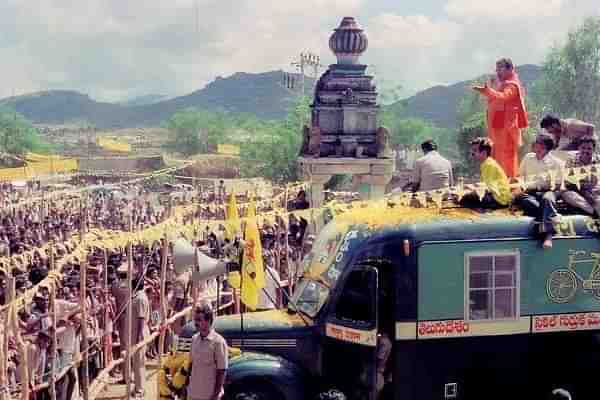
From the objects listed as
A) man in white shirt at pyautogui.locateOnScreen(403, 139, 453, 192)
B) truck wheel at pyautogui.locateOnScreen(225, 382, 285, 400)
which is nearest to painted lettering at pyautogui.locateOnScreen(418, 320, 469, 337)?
truck wheel at pyautogui.locateOnScreen(225, 382, 285, 400)

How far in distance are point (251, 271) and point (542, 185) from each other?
3.44m

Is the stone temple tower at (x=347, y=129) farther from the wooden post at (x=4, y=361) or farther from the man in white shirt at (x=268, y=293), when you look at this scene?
the wooden post at (x=4, y=361)

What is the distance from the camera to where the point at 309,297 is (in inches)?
372

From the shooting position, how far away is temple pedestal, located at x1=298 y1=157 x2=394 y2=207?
2541 centimetres

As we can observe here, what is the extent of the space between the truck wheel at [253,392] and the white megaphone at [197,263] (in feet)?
11.7

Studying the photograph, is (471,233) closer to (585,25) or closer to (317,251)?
(317,251)

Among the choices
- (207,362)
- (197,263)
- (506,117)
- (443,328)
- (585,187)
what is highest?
(506,117)

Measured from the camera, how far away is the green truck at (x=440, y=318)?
8805mm

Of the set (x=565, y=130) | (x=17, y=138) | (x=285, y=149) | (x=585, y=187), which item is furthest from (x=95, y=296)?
(x=17, y=138)

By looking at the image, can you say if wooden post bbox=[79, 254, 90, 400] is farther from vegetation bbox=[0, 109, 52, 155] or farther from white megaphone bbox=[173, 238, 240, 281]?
vegetation bbox=[0, 109, 52, 155]

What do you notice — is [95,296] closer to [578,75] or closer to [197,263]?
[197,263]

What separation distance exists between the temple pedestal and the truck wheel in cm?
1610

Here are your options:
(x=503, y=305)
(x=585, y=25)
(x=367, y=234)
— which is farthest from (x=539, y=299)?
→ (x=585, y=25)

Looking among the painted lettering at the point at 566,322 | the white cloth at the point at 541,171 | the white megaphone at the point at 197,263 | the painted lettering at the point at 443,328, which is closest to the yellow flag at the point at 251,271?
the white megaphone at the point at 197,263
